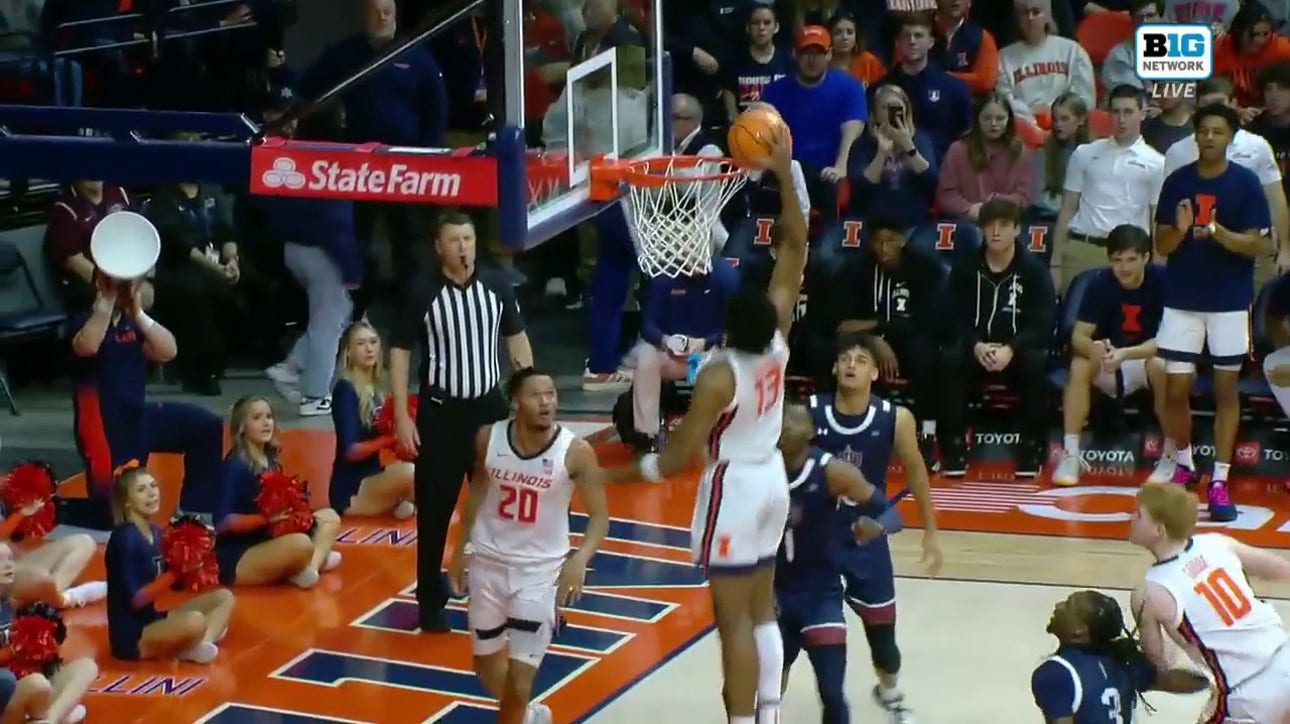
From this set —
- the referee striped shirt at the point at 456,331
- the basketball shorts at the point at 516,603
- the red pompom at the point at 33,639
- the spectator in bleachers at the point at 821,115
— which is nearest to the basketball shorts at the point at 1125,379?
the spectator in bleachers at the point at 821,115

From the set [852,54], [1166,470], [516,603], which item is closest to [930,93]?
[852,54]

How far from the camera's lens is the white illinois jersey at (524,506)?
7.49 meters

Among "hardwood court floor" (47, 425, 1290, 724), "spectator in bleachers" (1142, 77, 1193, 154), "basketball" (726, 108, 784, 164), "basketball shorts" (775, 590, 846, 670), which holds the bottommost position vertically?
"hardwood court floor" (47, 425, 1290, 724)

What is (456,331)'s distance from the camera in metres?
8.84

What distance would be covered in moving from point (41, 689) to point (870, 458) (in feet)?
10.4

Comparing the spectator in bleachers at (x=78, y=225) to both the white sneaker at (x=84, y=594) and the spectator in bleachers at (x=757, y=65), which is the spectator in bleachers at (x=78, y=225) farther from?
the spectator in bleachers at (x=757, y=65)

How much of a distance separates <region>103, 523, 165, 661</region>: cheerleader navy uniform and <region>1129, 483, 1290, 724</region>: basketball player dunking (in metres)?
4.07

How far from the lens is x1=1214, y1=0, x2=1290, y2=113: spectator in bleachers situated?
13086 millimetres

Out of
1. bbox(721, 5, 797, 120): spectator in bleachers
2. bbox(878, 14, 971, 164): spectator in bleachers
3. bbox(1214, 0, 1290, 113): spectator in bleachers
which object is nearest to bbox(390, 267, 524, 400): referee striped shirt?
bbox(721, 5, 797, 120): spectator in bleachers

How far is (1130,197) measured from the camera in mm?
12078

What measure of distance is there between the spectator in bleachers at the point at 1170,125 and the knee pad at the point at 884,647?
18.3 feet

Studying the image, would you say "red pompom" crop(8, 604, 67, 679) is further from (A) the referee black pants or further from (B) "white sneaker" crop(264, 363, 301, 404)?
(B) "white sneaker" crop(264, 363, 301, 404)

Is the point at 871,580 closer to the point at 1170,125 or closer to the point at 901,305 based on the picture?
the point at 901,305

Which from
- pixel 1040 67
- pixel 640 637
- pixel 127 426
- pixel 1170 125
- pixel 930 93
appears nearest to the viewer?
pixel 640 637
